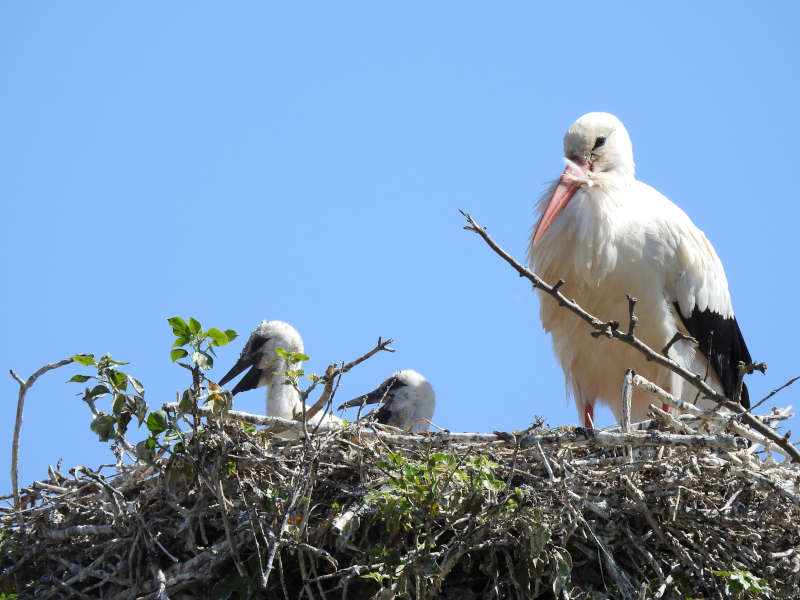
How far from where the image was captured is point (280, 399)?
18.1 ft

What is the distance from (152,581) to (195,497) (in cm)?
30

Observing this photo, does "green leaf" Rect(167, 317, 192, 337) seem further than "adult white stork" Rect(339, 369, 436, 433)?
No

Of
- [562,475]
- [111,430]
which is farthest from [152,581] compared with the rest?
[562,475]

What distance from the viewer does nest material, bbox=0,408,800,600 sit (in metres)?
3.42

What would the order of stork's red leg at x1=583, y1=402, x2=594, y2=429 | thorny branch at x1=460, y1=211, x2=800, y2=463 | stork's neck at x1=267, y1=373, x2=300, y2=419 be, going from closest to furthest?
thorny branch at x1=460, y1=211, x2=800, y2=463, stork's neck at x1=267, y1=373, x2=300, y2=419, stork's red leg at x1=583, y1=402, x2=594, y2=429

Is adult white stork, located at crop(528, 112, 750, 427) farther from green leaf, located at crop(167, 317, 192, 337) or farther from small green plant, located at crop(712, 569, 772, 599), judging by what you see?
green leaf, located at crop(167, 317, 192, 337)

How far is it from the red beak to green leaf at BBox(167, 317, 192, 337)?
2170 millimetres

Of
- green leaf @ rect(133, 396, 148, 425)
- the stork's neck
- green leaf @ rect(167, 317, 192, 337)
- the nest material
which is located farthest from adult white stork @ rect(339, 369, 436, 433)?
green leaf @ rect(167, 317, 192, 337)

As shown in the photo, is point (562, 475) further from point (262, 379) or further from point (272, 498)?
point (262, 379)

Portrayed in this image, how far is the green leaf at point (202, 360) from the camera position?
347 cm

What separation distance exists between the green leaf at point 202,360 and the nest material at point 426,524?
0.65ft

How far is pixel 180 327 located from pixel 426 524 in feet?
2.87

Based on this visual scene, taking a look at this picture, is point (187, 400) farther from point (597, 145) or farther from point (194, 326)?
point (597, 145)

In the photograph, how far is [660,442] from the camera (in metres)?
3.41
